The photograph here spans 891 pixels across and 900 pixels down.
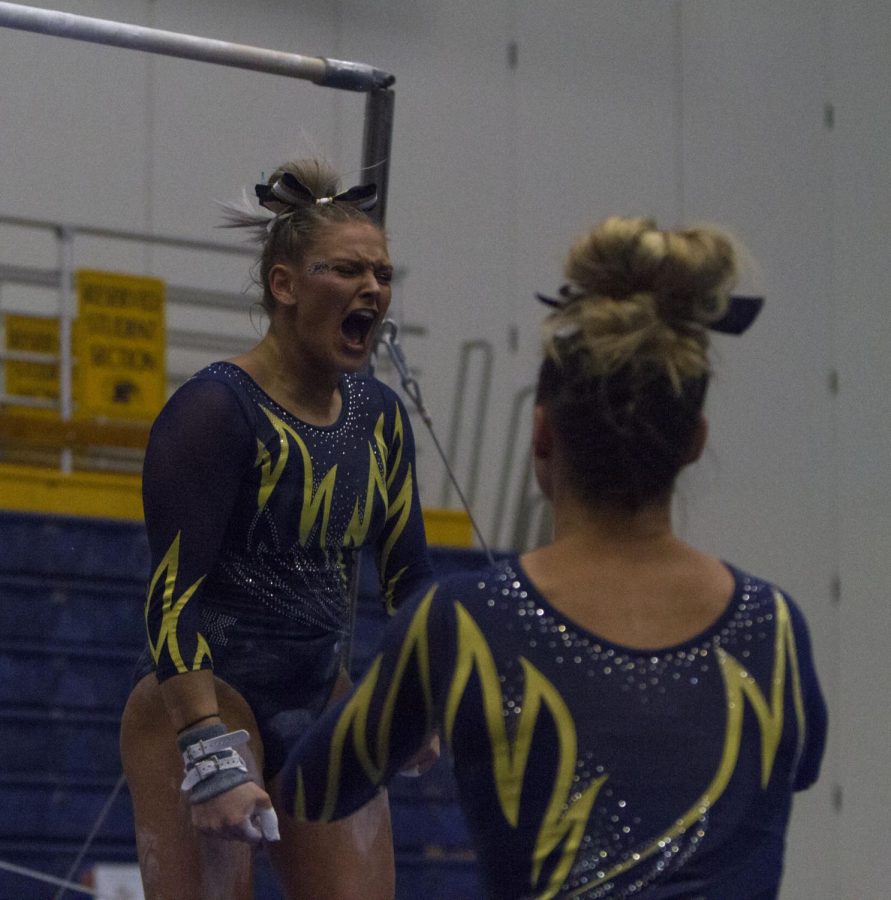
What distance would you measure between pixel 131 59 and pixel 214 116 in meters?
0.43

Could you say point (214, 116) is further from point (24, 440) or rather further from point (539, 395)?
point (539, 395)

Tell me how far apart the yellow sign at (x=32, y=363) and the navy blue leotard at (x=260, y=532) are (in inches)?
154

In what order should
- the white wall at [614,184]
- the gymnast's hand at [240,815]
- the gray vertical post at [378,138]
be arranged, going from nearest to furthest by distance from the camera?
the gymnast's hand at [240,815] < the gray vertical post at [378,138] < the white wall at [614,184]

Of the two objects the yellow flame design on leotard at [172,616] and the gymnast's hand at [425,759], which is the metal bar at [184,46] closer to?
the yellow flame design on leotard at [172,616]

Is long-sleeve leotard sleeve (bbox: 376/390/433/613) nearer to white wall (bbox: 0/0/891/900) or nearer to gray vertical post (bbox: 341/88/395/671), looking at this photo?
gray vertical post (bbox: 341/88/395/671)

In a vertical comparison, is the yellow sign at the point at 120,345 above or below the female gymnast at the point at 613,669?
above

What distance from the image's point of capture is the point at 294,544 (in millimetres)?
2562

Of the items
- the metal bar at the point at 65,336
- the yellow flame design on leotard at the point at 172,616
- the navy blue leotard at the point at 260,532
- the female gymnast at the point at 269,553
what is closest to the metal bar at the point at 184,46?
the female gymnast at the point at 269,553

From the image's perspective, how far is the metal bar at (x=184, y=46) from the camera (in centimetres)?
316

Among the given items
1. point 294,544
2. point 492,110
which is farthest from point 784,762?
point 492,110

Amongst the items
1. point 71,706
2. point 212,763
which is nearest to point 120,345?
point 71,706

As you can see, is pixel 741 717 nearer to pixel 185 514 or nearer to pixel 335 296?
pixel 185 514

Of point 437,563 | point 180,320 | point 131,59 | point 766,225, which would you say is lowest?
point 437,563

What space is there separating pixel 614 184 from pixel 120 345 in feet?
9.09
